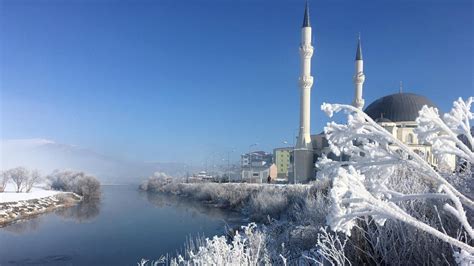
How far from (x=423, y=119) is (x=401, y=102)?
163 ft

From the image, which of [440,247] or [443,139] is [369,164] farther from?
[440,247]

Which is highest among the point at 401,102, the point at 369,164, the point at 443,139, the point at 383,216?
the point at 401,102

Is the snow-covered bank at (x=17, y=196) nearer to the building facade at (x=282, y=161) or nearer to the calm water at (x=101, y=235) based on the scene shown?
the calm water at (x=101, y=235)

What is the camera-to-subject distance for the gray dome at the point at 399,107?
46.5 metres

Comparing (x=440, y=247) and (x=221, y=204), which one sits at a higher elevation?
(x=440, y=247)

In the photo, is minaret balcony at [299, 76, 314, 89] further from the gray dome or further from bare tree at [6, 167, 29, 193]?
bare tree at [6, 167, 29, 193]

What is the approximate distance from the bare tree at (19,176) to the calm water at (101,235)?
68.7 ft

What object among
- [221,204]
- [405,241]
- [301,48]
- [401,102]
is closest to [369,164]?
[405,241]

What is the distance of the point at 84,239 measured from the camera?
67.9 ft

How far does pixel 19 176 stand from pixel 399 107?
48.5m

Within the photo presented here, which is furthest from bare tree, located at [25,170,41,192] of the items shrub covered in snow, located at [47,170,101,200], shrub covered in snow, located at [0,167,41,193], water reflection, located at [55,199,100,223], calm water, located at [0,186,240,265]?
calm water, located at [0,186,240,265]

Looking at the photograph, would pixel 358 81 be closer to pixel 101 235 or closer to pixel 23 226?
pixel 101 235

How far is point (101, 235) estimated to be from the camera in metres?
21.9

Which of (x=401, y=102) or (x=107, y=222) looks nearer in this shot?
(x=107, y=222)
